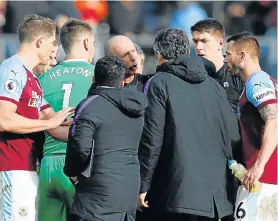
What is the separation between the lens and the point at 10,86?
315 inches

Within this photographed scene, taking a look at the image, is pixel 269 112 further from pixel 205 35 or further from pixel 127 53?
pixel 127 53

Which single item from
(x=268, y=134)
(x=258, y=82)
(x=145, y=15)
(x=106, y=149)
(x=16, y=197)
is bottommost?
(x=16, y=197)

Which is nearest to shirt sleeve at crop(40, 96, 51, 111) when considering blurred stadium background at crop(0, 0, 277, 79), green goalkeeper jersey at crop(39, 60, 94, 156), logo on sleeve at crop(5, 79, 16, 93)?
green goalkeeper jersey at crop(39, 60, 94, 156)

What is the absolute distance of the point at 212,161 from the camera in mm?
7988

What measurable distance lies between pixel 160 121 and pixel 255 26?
9446 mm

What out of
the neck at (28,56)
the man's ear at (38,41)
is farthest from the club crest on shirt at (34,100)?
the man's ear at (38,41)

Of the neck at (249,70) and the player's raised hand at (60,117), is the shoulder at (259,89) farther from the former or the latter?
the player's raised hand at (60,117)

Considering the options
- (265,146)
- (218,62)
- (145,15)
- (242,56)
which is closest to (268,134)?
(265,146)

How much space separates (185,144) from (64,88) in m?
1.29

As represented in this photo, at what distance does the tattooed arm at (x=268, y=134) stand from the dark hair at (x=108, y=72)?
132 cm

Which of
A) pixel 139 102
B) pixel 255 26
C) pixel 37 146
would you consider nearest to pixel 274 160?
pixel 139 102

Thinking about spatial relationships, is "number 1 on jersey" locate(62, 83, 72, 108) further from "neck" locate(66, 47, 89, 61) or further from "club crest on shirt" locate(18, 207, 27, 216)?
"club crest on shirt" locate(18, 207, 27, 216)

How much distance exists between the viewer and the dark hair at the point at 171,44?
8.16 meters

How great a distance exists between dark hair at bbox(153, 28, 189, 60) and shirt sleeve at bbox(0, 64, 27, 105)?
3.85ft
